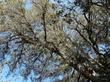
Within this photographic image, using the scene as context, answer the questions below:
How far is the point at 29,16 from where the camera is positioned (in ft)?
58.2

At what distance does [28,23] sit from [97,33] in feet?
10.1

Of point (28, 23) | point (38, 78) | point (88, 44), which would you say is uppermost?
point (28, 23)

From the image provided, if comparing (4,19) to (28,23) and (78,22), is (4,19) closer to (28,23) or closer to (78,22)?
(28,23)

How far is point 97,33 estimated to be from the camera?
17.2m

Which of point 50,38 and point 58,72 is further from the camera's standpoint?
point 58,72

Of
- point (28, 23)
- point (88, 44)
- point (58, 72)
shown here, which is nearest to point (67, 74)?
point (58, 72)

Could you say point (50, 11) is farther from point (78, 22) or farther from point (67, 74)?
point (67, 74)

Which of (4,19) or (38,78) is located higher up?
(4,19)

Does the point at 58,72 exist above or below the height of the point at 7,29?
below

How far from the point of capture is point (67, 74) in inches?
746

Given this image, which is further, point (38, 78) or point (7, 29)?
point (38, 78)

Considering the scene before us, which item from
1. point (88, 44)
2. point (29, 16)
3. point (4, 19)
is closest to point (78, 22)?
point (88, 44)

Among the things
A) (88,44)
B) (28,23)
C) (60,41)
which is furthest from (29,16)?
(88,44)

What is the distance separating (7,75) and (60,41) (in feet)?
9.52
